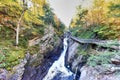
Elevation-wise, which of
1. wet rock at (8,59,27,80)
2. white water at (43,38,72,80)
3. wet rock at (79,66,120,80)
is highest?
wet rock at (8,59,27,80)

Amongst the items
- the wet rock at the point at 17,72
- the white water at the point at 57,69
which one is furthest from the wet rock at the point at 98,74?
the white water at the point at 57,69

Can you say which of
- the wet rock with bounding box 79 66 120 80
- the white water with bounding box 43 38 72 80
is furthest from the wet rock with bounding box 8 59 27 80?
the white water with bounding box 43 38 72 80

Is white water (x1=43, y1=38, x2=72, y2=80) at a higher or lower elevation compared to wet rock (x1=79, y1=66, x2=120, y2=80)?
lower

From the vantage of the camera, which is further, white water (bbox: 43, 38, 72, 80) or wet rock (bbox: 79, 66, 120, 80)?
white water (bbox: 43, 38, 72, 80)

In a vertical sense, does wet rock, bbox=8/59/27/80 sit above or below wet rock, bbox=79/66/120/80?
above

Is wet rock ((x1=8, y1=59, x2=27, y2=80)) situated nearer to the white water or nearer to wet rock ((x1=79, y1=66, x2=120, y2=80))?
wet rock ((x1=79, y1=66, x2=120, y2=80))

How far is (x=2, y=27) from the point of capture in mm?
14047

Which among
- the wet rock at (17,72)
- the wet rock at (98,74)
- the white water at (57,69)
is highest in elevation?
the wet rock at (17,72)

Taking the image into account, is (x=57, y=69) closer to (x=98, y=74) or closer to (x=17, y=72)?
(x=98, y=74)

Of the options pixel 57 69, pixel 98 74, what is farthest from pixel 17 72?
pixel 57 69

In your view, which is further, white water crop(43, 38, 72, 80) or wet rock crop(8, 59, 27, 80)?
white water crop(43, 38, 72, 80)

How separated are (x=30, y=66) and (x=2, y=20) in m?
4.68

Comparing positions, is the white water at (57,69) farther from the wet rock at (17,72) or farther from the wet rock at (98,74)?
the wet rock at (17,72)

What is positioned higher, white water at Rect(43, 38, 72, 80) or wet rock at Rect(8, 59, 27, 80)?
wet rock at Rect(8, 59, 27, 80)
